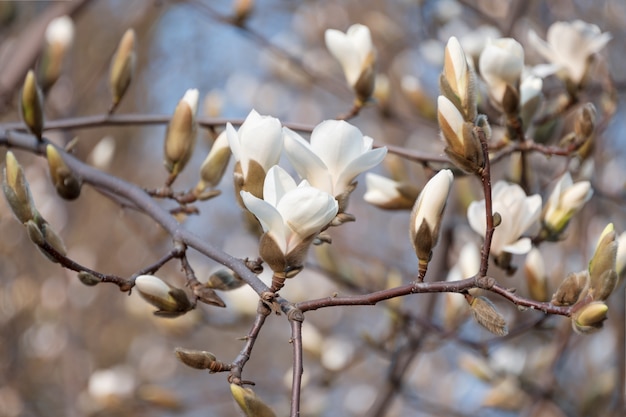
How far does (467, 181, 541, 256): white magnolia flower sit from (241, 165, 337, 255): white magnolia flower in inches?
9.9

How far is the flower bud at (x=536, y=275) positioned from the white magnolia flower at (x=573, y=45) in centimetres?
25

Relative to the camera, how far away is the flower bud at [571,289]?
1.96 ft

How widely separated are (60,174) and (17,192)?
0.38ft

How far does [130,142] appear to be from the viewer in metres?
4.41

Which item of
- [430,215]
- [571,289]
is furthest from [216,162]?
[571,289]

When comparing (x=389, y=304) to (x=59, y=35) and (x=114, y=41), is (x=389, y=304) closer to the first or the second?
(x=59, y=35)

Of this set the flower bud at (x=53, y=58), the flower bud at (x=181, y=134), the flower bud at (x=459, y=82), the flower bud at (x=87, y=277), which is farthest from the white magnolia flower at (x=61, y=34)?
the flower bud at (x=459, y=82)

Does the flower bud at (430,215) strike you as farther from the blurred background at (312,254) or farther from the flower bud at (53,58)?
the flower bud at (53,58)

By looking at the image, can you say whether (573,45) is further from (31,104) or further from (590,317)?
(31,104)

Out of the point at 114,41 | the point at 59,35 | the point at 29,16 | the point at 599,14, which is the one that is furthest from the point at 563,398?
the point at 114,41

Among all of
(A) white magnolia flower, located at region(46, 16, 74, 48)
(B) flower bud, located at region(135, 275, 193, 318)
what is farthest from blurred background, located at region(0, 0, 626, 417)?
(B) flower bud, located at region(135, 275, 193, 318)

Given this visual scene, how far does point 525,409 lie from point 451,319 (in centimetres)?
38

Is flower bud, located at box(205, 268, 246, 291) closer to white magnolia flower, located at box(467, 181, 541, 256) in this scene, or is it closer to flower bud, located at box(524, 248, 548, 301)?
white magnolia flower, located at box(467, 181, 541, 256)

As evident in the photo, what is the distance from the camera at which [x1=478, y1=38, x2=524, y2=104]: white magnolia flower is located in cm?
78
